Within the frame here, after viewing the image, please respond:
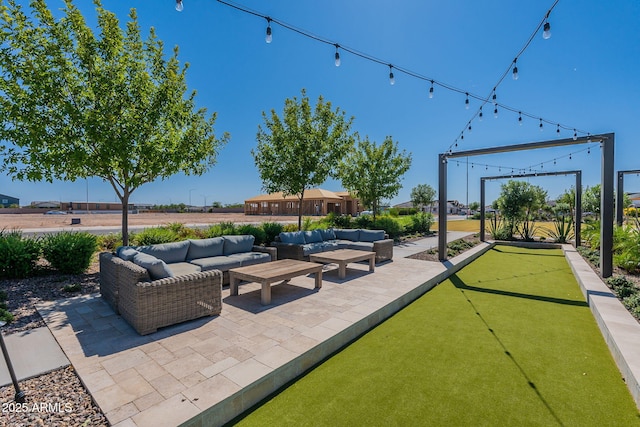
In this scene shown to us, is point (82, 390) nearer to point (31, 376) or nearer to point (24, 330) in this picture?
point (31, 376)

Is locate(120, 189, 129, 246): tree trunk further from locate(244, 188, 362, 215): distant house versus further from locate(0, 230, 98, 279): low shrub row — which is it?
locate(244, 188, 362, 215): distant house

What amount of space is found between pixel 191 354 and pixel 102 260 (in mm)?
2838

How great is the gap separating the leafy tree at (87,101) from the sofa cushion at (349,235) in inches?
184

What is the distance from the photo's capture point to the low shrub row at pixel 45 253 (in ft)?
17.6

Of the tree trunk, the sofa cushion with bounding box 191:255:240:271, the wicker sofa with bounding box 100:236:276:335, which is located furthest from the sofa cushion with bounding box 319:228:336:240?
the tree trunk

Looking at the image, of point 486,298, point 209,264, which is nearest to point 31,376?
point 209,264

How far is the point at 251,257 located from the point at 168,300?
8.13 ft

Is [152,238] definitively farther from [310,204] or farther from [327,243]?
[310,204]

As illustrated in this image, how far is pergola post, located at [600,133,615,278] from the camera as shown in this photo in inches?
242

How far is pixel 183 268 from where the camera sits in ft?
16.8

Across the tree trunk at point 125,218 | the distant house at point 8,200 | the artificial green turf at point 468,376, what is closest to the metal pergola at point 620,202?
the artificial green turf at point 468,376

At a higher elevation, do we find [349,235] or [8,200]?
[8,200]

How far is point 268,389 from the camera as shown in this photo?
2.57 m

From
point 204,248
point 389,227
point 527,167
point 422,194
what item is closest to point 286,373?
point 204,248
